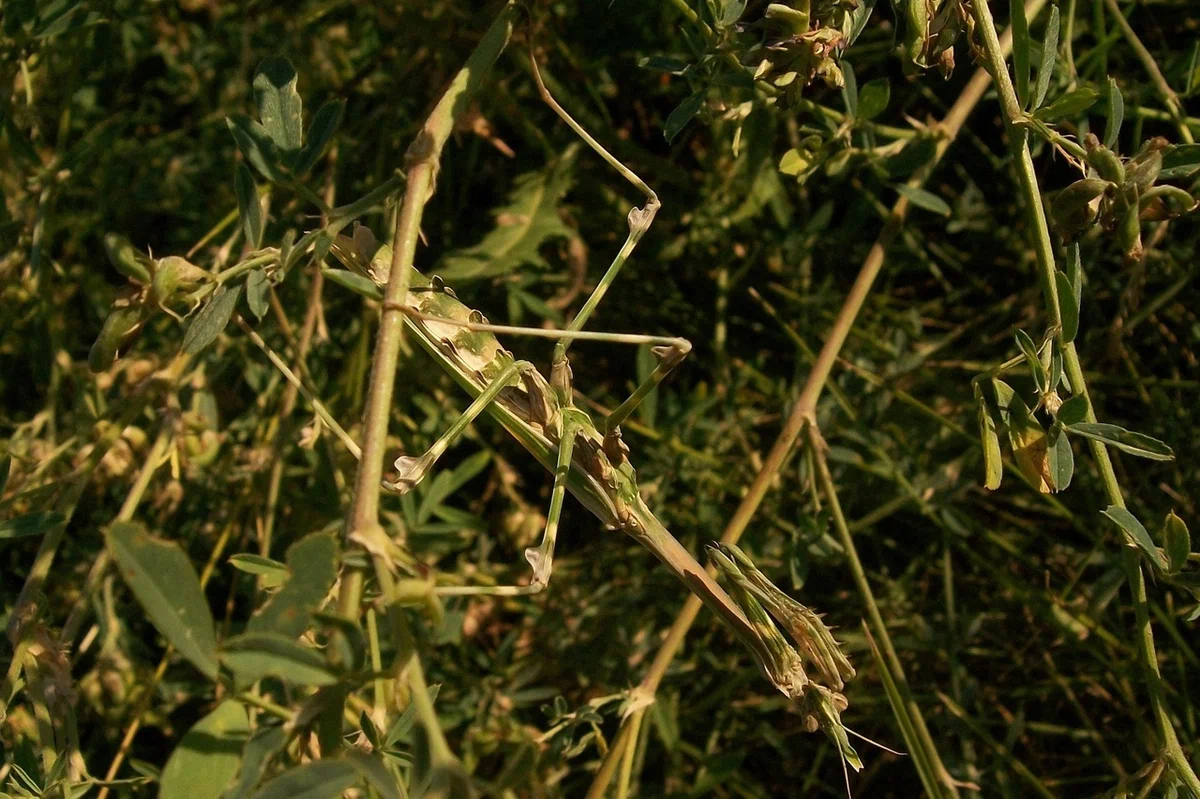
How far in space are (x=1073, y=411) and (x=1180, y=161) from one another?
0.24 meters

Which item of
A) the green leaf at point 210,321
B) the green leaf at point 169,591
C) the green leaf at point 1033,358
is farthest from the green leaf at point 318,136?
the green leaf at point 1033,358

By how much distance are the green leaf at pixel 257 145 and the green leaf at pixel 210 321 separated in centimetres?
10

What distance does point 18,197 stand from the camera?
4.39 ft

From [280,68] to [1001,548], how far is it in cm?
118

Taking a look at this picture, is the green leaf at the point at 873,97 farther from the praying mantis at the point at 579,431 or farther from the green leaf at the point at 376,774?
the green leaf at the point at 376,774

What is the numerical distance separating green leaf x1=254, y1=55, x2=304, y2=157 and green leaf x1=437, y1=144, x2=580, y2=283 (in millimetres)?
533

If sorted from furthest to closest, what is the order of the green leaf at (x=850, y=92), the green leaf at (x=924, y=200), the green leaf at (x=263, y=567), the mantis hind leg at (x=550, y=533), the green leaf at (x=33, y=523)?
the green leaf at (x=924, y=200) < the green leaf at (x=850, y=92) < the green leaf at (x=33, y=523) < the green leaf at (x=263, y=567) < the mantis hind leg at (x=550, y=533)

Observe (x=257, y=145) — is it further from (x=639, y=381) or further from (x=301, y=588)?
(x=639, y=381)

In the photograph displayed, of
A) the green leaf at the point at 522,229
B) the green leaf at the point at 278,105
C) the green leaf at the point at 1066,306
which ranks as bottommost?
the green leaf at the point at 522,229

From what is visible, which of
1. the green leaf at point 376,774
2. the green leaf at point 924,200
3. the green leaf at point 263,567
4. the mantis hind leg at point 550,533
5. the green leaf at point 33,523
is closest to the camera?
the green leaf at point 376,774

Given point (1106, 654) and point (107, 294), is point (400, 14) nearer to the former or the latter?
point (107, 294)

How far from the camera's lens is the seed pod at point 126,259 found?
2.15 feet

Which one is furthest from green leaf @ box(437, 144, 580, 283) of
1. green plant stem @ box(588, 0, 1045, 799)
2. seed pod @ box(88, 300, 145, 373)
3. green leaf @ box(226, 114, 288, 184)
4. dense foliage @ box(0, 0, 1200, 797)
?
seed pod @ box(88, 300, 145, 373)

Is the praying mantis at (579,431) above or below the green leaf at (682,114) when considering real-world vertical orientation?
below
